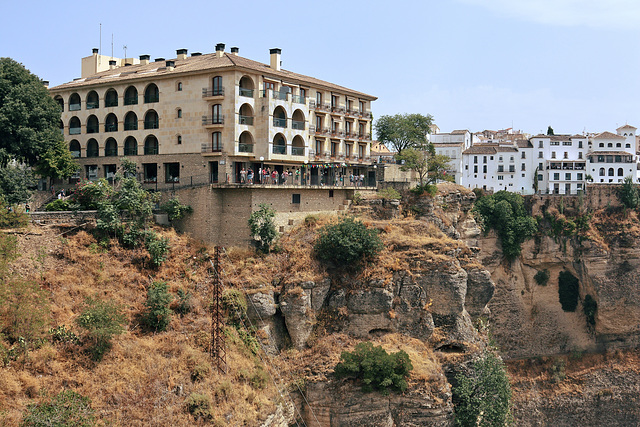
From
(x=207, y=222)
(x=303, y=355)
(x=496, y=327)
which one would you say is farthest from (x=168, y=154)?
(x=496, y=327)

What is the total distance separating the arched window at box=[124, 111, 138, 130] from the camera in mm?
59375

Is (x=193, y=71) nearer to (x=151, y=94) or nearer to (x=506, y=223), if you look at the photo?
(x=151, y=94)

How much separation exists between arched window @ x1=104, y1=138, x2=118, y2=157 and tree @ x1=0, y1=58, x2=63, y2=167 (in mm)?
4147

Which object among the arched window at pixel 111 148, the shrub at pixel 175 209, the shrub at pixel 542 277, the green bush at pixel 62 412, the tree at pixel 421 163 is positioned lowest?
the green bush at pixel 62 412

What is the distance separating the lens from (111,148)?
6141 cm

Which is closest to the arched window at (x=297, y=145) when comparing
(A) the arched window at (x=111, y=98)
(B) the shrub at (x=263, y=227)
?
(B) the shrub at (x=263, y=227)

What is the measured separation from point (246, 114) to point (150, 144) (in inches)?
→ 360

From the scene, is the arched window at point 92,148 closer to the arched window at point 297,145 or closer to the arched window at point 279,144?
the arched window at point 279,144

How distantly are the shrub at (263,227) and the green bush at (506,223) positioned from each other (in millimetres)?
33431

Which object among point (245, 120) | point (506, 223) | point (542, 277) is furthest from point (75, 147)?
point (542, 277)

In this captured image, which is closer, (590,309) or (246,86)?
(246,86)

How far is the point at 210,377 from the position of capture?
138 ft

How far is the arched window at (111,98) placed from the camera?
6084 centimetres

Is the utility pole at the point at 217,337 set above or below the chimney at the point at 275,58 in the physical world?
below
